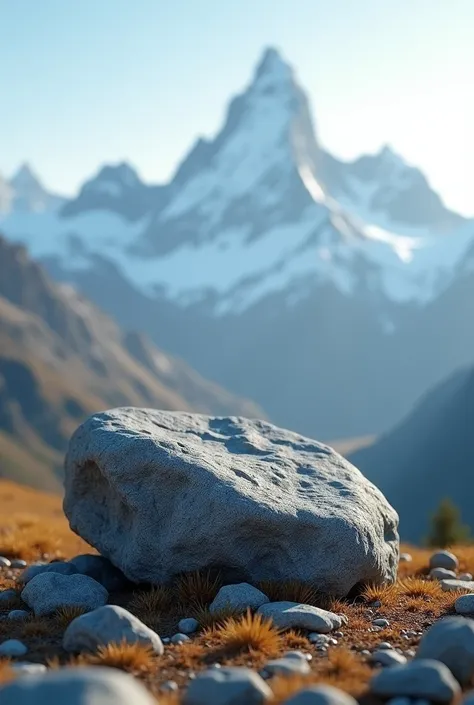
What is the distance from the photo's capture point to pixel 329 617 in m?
11.4

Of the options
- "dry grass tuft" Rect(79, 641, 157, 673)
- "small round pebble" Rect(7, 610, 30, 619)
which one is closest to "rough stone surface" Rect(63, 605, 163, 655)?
"dry grass tuft" Rect(79, 641, 157, 673)

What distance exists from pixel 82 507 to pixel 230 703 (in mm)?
8895

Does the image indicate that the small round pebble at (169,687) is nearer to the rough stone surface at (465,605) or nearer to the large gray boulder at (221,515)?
the large gray boulder at (221,515)

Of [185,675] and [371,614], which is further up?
[371,614]

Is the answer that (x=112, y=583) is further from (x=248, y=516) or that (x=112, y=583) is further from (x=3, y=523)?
(x=3, y=523)

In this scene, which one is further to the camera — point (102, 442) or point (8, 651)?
→ point (102, 442)

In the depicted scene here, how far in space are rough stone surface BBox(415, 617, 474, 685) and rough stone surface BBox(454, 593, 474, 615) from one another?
3873 mm

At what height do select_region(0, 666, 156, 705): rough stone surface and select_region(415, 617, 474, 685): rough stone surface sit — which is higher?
select_region(415, 617, 474, 685): rough stone surface

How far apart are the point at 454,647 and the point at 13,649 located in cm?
571

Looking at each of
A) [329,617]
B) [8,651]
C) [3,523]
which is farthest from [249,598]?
[3,523]

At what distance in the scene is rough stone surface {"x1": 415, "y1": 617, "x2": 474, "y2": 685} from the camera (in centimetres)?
846

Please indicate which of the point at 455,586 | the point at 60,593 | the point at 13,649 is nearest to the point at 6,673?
the point at 13,649

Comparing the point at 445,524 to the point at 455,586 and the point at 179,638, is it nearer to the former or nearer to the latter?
the point at 455,586

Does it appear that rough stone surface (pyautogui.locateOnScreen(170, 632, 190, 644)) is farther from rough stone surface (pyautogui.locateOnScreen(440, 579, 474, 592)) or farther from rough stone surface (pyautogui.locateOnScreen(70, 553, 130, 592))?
rough stone surface (pyautogui.locateOnScreen(440, 579, 474, 592))
